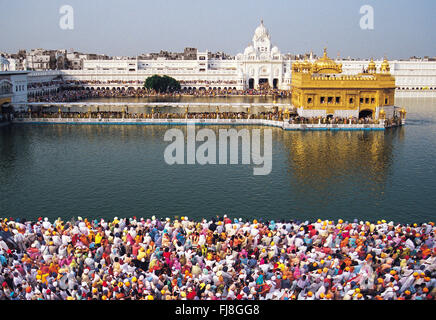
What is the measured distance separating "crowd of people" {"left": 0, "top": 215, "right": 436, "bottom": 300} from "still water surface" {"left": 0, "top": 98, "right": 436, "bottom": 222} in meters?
3.63

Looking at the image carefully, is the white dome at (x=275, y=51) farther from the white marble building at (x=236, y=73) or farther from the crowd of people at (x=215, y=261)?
the crowd of people at (x=215, y=261)

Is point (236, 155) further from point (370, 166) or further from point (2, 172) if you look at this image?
point (2, 172)

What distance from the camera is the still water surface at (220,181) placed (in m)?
19.4

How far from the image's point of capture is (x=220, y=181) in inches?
927

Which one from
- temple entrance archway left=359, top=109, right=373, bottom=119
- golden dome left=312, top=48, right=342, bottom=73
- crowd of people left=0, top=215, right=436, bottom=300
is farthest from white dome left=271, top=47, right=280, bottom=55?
crowd of people left=0, top=215, right=436, bottom=300

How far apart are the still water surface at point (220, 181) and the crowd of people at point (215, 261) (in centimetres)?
363

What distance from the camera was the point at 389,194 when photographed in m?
21.5

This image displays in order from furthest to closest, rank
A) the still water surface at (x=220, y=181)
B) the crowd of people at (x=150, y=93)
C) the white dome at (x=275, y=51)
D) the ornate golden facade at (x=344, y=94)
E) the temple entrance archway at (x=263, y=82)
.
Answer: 1. the white dome at (x=275, y=51)
2. the temple entrance archway at (x=263, y=82)
3. the crowd of people at (x=150, y=93)
4. the ornate golden facade at (x=344, y=94)
5. the still water surface at (x=220, y=181)

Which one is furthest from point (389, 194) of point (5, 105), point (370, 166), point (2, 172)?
point (5, 105)

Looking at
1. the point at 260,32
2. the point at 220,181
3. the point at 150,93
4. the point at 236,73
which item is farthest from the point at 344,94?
the point at 260,32

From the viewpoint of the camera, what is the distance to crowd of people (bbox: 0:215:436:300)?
1181cm

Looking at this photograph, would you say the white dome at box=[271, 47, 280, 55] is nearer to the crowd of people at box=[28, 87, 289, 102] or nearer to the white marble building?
the white marble building

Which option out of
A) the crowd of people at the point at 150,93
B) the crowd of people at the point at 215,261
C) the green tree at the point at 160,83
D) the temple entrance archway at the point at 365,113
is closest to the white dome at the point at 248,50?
the crowd of people at the point at 150,93

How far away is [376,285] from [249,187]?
11058 mm
